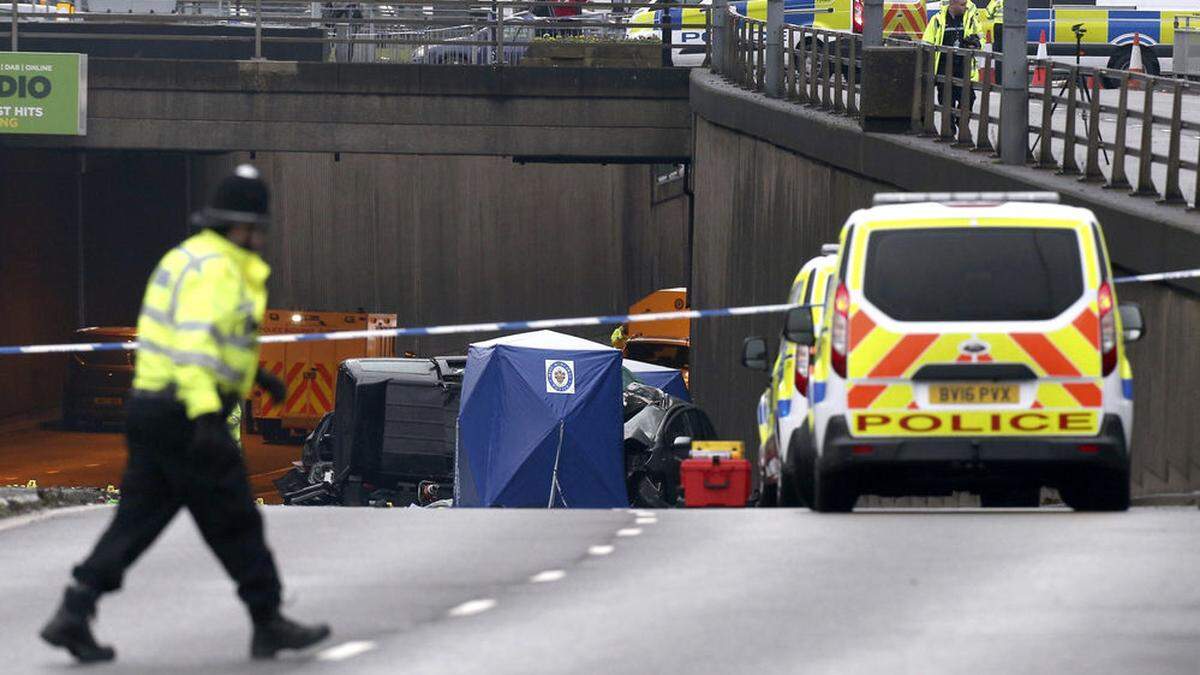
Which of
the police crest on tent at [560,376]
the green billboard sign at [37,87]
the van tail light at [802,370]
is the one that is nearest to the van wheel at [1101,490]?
the van tail light at [802,370]

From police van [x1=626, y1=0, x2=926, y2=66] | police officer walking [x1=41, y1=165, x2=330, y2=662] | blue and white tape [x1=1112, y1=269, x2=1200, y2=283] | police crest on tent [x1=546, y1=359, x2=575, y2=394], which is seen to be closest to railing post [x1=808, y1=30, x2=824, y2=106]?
police crest on tent [x1=546, y1=359, x2=575, y2=394]

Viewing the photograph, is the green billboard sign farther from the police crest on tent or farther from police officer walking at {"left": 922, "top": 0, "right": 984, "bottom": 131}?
police officer walking at {"left": 922, "top": 0, "right": 984, "bottom": 131}

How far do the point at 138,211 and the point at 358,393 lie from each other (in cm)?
2361

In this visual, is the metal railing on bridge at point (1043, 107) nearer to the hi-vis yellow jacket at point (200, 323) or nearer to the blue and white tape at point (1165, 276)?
the blue and white tape at point (1165, 276)

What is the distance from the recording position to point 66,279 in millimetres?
50969

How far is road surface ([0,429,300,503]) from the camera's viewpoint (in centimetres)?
3756

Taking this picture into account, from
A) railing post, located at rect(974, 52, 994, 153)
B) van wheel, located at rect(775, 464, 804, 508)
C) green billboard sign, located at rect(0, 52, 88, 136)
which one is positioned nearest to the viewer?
van wheel, located at rect(775, 464, 804, 508)

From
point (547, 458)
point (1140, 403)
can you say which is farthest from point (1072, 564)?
point (547, 458)

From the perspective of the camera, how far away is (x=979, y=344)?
12164 mm

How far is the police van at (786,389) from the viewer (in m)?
14.5

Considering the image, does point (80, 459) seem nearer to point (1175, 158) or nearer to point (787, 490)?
point (787, 490)

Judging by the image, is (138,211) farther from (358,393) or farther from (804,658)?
(804,658)

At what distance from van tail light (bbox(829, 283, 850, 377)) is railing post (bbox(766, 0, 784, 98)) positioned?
53.5 ft

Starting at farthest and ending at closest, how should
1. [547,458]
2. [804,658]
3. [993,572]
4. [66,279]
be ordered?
[66,279] < [547,458] < [993,572] < [804,658]
